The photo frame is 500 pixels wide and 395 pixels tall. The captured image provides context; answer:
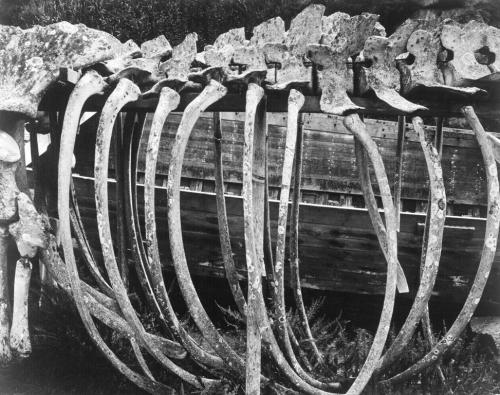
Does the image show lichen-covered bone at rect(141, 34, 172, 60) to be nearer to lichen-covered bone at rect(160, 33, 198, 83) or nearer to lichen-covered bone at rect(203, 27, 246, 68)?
lichen-covered bone at rect(160, 33, 198, 83)

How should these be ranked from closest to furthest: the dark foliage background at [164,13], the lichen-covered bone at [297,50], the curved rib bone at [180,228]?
the curved rib bone at [180,228]
the lichen-covered bone at [297,50]
the dark foliage background at [164,13]

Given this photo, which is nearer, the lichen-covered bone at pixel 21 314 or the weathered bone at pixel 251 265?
the weathered bone at pixel 251 265

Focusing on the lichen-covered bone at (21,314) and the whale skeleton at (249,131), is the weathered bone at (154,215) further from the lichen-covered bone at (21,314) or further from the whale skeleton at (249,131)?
the lichen-covered bone at (21,314)

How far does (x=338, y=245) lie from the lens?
564cm

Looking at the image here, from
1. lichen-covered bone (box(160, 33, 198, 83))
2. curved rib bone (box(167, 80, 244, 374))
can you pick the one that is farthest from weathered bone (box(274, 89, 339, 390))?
lichen-covered bone (box(160, 33, 198, 83))

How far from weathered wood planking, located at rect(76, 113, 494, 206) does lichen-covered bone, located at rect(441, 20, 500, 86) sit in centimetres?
317

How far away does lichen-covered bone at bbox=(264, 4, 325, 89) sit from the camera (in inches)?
110

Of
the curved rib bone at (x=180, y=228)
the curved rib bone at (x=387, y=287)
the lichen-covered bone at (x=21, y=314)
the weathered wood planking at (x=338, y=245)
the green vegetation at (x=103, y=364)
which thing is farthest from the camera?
the weathered wood planking at (x=338, y=245)

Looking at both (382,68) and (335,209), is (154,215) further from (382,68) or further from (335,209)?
(335,209)

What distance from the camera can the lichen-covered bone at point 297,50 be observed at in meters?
2.80

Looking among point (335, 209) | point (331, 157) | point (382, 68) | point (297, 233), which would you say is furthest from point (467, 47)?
point (331, 157)

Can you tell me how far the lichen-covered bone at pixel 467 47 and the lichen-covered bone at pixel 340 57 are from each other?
378 mm

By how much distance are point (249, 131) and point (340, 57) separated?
60 cm

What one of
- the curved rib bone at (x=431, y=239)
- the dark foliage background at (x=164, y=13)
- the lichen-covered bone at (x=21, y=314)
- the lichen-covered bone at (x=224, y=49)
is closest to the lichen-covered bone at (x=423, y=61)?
the curved rib bone at (x=431, y=239)
